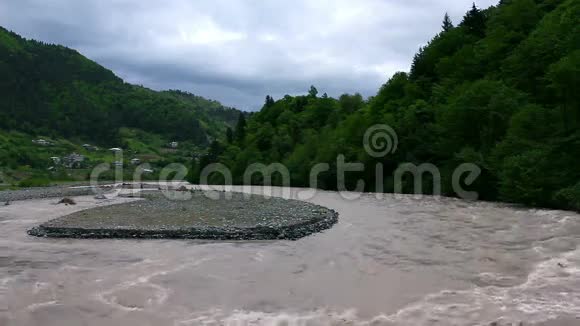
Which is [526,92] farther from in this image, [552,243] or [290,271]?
[290,271]

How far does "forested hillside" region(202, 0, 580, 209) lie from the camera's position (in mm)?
31656

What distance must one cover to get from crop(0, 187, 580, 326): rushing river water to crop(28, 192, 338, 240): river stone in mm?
1172

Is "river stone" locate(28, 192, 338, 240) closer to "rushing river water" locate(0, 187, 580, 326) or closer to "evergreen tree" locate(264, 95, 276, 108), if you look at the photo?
"rushing river water" locate(0, 187, 580, 326)

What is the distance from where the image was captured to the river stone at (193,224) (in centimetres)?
2400

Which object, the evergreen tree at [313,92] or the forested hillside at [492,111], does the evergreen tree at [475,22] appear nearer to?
the forested hillside at [492,111]

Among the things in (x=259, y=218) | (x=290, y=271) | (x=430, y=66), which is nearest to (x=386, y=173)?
(x=430, y=66)

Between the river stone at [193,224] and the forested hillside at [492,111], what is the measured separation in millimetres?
14675

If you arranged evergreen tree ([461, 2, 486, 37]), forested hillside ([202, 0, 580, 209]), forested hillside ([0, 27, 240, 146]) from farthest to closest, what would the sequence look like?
1. forested hillside ([0, 27, 240, 146])
2. evergreen tree ([461, 2, 486, 37])
3. forested hillside ([202, 0, 580, 209])

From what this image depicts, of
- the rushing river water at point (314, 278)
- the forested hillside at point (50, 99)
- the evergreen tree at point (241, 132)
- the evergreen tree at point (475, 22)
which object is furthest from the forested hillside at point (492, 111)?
the forested hillside at point (50, 99)

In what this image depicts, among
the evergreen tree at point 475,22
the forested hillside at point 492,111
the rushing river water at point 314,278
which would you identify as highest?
the evergreen tree at point 475,22

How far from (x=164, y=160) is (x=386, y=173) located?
408 ft

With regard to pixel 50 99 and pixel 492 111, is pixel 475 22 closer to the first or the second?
pixel 492 111

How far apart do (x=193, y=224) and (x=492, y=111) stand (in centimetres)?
2796

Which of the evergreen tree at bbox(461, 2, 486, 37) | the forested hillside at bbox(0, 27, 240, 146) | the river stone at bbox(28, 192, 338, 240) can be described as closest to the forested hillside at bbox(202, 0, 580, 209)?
the evergreen tree at bbox(461, 2, 486, 37)
